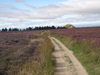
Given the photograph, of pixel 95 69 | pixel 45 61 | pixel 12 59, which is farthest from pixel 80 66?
pixel 12 59

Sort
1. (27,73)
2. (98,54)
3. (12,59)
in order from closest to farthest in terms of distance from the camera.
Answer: (27,73) → (98,54) → (12,59)

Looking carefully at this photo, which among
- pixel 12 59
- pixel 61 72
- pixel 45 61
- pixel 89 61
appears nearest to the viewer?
pixel 61 72

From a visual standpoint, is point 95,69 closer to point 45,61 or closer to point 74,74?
point 74,74

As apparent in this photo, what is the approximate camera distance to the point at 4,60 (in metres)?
13.1

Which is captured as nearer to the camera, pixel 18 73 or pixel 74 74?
pixel 74 74

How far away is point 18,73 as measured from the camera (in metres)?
10.1

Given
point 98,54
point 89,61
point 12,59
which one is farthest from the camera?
point 12,59

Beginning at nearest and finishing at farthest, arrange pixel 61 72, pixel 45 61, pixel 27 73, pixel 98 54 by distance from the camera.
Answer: pixel 27 73 → pixel 61 72 → pixel 45 61 → pixel 98 54

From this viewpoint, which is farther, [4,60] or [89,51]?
[89,51]

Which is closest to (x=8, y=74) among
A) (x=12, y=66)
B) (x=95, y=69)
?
(x=12, y=66)

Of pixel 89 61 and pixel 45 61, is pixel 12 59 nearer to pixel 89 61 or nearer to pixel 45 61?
pixel 45 61

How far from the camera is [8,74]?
402 inches

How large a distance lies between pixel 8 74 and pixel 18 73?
565 mm

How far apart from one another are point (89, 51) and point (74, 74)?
5.24 meters
